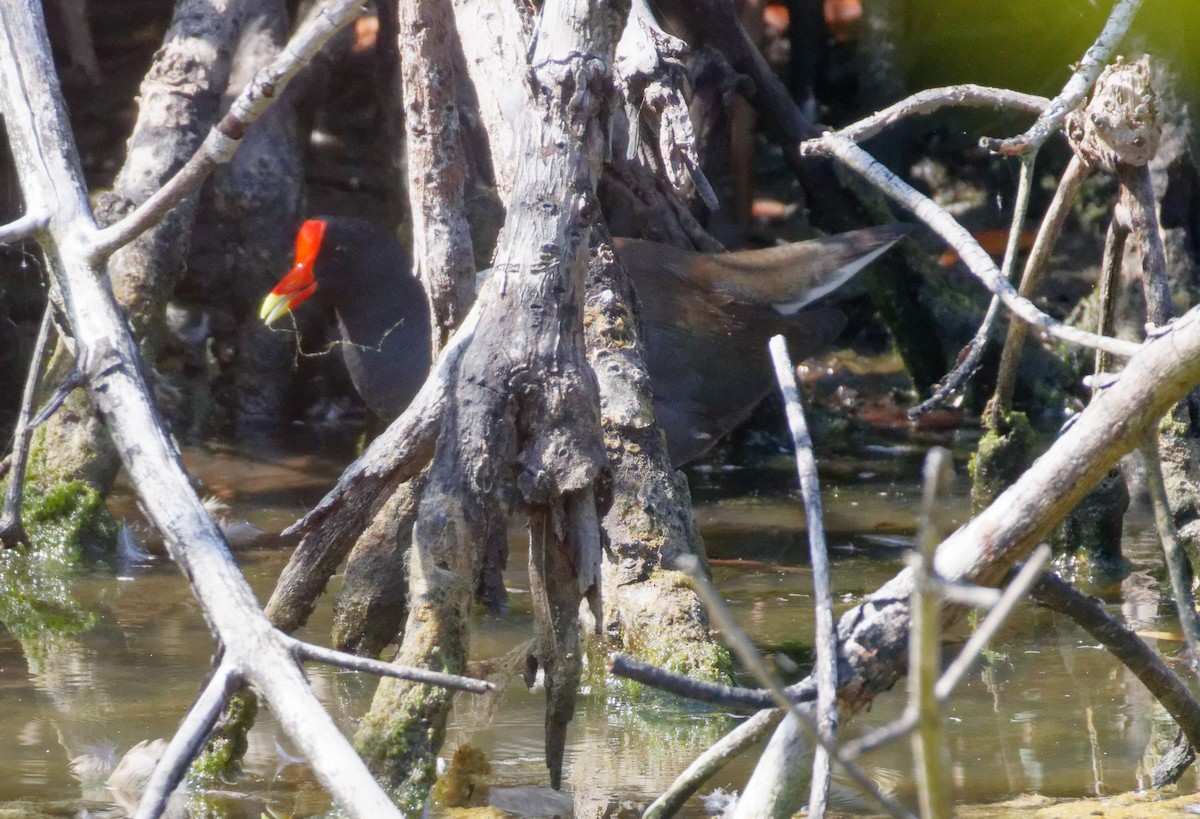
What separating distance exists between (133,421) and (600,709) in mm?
1995

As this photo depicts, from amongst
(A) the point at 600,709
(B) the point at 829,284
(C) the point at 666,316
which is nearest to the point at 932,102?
(A) the point at 600,709

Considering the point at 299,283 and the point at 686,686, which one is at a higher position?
the point at 299,283

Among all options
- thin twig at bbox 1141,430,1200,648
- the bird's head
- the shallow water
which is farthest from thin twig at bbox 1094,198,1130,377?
the bird's head

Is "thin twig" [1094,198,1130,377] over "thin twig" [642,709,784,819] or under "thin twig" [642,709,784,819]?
over

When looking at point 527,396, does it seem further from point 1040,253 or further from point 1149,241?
point 1040,253

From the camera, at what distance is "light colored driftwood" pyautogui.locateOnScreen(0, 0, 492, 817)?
4.84 feet

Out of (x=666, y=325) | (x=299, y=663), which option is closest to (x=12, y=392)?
(x=666, y=325)

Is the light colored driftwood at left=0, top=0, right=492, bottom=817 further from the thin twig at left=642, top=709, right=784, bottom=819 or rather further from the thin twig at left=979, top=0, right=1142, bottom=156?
the thin twig at left=979, top=0, right=1142, bottom=156

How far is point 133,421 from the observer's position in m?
1.87

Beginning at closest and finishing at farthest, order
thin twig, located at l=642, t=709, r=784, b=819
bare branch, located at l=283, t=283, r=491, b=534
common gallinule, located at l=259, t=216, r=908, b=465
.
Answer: thin twig, located at l=642, t=709, r=784, b=819
bare branch, located at l=283, t=283, r=491, b=534
common gallinule, located at l=259, t=216, r=908, b=465

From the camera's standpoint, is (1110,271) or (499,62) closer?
(1110,271)

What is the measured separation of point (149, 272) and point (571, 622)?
3.10 meters

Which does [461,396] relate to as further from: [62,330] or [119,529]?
[119,529]

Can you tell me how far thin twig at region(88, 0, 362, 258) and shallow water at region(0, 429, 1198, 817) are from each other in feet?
4.35
